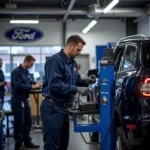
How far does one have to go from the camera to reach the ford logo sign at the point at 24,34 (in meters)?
17.2

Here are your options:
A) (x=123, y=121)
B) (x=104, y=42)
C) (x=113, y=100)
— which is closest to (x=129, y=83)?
(x=123, y=121)

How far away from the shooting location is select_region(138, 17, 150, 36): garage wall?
52.3 feet

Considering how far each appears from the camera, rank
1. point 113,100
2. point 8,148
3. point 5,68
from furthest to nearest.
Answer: point 5,68 < point 8,148 < point 113,100

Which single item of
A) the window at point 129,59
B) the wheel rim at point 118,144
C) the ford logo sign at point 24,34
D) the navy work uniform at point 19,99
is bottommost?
the wheel rim at point 118,144

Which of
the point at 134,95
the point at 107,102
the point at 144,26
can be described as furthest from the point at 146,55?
the point at 144,26

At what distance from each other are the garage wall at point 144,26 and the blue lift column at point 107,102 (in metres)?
12.2

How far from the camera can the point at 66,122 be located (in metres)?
3.45

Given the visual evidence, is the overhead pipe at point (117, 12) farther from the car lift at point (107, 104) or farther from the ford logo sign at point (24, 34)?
the car lift at point (107, 104)

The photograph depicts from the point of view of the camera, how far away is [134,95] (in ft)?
Answer: 11.4

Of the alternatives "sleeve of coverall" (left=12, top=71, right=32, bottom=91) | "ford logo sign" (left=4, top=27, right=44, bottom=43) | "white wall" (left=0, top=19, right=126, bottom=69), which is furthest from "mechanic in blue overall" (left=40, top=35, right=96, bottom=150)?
"ford logo sign" (left=4, top=27, right=44, bottom=43)

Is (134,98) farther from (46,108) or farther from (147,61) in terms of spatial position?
(46,108)

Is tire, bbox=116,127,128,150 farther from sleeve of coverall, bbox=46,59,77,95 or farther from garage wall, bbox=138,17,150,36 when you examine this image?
garage wall, bbox=138,17,150,36

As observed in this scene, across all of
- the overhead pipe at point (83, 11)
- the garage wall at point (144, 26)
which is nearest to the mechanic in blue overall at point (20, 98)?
the overhead pipe at point (83, 11)

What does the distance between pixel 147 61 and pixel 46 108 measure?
50.1 inches
